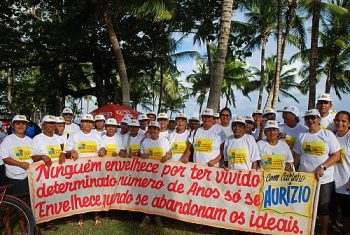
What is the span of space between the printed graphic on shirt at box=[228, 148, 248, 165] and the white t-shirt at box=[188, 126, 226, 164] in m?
0.48

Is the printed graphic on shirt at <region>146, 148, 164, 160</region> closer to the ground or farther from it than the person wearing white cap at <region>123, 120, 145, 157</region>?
closer to the ground

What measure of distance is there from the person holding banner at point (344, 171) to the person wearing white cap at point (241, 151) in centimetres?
126

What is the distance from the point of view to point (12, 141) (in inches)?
247

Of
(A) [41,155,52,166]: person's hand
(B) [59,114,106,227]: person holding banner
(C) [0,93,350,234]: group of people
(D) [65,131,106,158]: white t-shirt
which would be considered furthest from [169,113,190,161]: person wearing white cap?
(A) [41,155,52,166]: person's hand

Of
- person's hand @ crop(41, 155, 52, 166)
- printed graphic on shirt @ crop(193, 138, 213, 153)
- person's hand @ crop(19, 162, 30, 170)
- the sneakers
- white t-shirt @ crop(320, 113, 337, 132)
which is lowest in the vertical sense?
the sneakers

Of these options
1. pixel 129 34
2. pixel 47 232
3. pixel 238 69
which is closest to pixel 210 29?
pixel 129 34

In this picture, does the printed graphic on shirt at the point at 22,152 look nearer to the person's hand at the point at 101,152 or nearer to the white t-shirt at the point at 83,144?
the white t-shirt at the point at 83,144

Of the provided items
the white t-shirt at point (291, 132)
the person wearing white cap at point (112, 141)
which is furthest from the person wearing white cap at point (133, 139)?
the white t-shirt at point (291, 132)

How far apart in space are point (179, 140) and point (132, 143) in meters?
0.92

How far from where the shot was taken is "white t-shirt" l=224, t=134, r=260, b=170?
21.0ft

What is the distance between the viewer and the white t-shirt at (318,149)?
5867mm

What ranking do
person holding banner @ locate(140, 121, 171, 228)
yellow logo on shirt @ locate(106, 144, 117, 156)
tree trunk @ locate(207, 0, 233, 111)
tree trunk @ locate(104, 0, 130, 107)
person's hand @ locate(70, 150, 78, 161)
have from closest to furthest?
1. person's hand @ locate(70, 150, 78, 161)
2. person holding banner @ locate(140, 121, 171, 228)
3. yellow logo on shirt @ locate(106, 144, 117, 156)
4. tree trunk @ locate(207, 0, 233, 111)
5. tree trunk @ locate(104, 0, 130, 107)

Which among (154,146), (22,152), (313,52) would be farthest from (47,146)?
(313,52)

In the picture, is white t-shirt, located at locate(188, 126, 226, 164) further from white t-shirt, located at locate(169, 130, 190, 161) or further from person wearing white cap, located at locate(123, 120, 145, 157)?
person wearing white cap, located at locate(123, 120, 145, 157)
